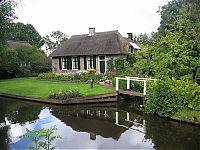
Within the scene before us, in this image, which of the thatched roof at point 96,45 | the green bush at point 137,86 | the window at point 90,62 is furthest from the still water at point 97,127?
the window at point 90,62

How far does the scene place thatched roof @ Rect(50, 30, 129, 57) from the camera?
29.7 metres

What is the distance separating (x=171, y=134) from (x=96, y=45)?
21626 millimetres

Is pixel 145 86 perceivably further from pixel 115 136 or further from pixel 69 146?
pixel 69 146

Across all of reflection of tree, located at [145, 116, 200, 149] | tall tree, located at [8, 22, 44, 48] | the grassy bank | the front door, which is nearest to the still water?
reflection of tree, located at [145, 116, 200, 149]

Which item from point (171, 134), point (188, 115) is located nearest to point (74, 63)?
point (188, 115)

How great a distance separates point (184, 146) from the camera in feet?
32.1

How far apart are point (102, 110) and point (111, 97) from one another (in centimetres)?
253

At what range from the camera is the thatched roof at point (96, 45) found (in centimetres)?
2975

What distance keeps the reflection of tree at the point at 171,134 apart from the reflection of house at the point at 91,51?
16.5 meters

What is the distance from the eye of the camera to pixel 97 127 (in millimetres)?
12836

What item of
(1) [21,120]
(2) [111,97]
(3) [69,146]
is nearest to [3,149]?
(3) [69,146]

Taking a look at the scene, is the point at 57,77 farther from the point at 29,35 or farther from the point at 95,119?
the point at 29,35

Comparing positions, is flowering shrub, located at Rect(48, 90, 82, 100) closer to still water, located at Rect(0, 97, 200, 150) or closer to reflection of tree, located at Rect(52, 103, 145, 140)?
still water, located at Rect(0, 97, 200, 150)

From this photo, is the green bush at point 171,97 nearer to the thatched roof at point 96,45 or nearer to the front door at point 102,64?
the thatched roof at point 96,45
